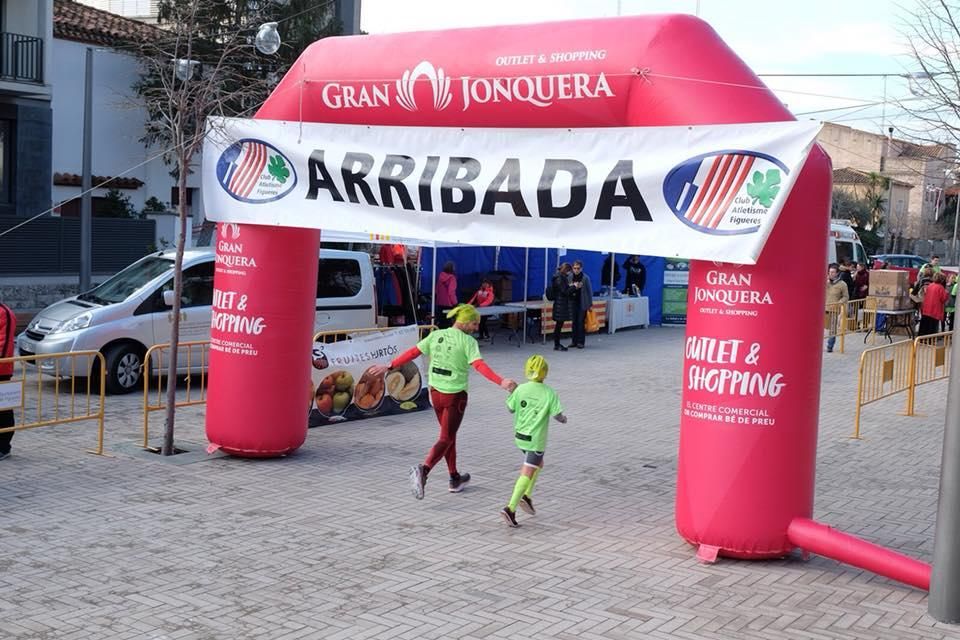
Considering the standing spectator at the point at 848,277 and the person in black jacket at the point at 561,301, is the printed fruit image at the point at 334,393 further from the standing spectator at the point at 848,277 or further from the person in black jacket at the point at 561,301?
the standing spectator at the point at 848,277

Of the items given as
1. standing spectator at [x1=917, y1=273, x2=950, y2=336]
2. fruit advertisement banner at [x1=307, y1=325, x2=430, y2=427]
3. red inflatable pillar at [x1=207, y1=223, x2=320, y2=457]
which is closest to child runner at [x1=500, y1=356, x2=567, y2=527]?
red inflatable pillar at [x1=207, y1=223, x2=320, y2=457]

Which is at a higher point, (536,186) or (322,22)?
(322,22)

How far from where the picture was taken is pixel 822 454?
12.3 m

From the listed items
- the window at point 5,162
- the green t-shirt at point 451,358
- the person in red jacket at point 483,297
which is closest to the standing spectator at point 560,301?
the person in red jacket at point 483,297

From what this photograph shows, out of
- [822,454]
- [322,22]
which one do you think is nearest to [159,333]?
[822,454]

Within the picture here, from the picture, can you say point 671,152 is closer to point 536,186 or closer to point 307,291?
point 536,186

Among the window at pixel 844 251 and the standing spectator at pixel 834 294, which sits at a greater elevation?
the window at pixel 844 251

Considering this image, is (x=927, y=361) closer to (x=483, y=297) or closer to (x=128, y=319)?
(x=483, y=297)

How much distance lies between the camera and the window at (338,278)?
54.5ft

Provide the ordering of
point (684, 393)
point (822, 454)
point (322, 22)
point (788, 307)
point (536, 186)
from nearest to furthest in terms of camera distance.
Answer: point (788, 307)
point (684, 393)
point (536, 186)
point (822, 454)
point (322, 22)

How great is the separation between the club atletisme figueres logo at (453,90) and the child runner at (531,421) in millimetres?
2139

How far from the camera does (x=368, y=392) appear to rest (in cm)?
1348

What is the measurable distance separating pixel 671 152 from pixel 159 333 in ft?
29.8

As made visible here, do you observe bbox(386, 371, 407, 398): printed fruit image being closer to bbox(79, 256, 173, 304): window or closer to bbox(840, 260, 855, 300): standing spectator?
bbox(79, 256, 173, 304): window
